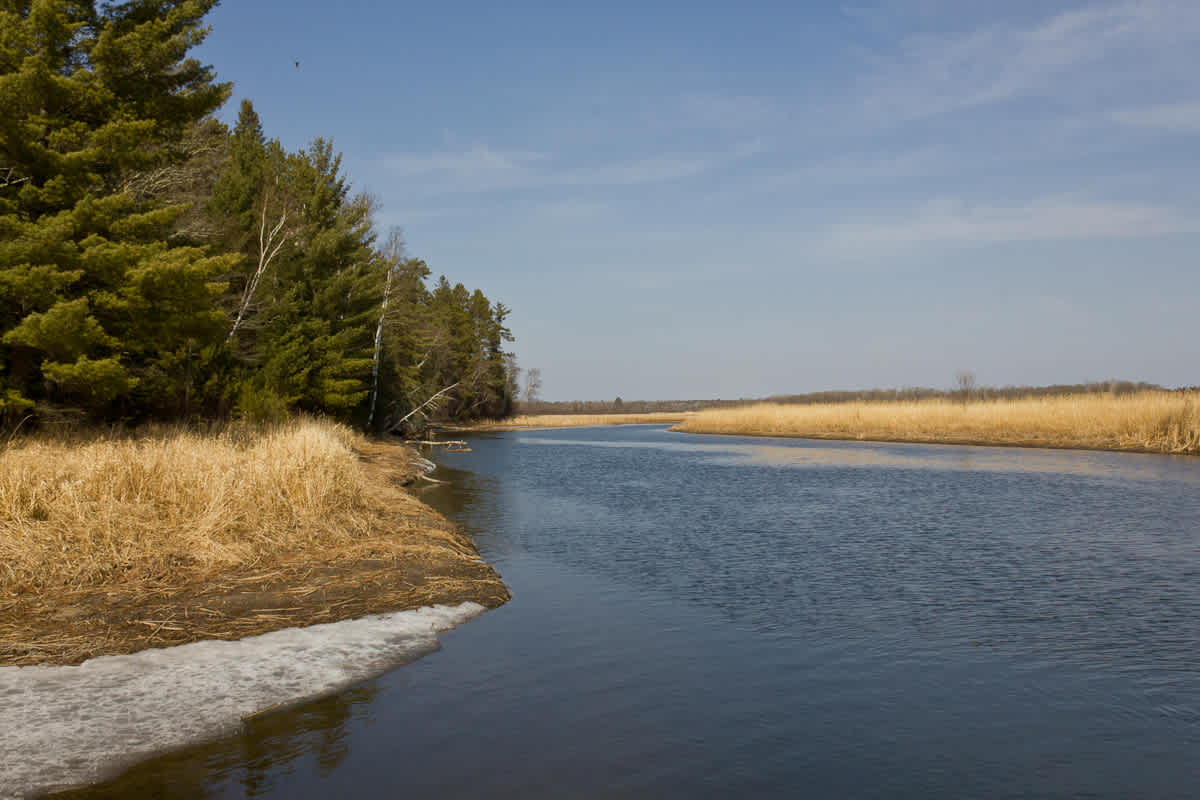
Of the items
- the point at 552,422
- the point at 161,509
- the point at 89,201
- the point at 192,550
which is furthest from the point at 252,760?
the point at 552,422

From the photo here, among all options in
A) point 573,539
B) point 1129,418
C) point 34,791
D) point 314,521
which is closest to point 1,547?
point 314,521

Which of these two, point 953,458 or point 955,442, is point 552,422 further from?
point 953,458

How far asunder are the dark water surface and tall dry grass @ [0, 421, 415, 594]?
317cm

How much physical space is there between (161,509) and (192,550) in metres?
1.07

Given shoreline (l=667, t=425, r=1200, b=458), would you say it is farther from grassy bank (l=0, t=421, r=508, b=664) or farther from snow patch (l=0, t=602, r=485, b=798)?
snow patch (l=0, t=602, r=485, b=798)

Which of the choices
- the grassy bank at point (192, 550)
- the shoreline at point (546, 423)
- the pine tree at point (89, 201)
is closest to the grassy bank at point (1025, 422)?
the shoreline at point (546, 423)

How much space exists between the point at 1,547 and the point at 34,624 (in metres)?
1.68

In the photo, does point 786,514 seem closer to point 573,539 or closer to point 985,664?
point 573,539

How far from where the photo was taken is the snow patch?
5.12 metres

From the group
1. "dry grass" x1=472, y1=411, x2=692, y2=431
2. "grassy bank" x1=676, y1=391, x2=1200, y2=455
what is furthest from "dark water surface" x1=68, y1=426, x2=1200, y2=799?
"dry grass" x1=472, y1=411, x2=692, y2=431

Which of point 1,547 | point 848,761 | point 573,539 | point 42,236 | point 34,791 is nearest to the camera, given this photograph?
point 34,791

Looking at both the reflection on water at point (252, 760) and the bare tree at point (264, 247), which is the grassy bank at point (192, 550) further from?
the bare tree at point (264, 247)

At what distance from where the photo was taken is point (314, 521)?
1139cm

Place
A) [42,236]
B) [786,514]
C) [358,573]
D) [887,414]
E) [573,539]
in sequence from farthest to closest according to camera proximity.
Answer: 1. [887,414]
2. [786,514]
3. [573,539]
4. [42,236]
5. [358,573]
